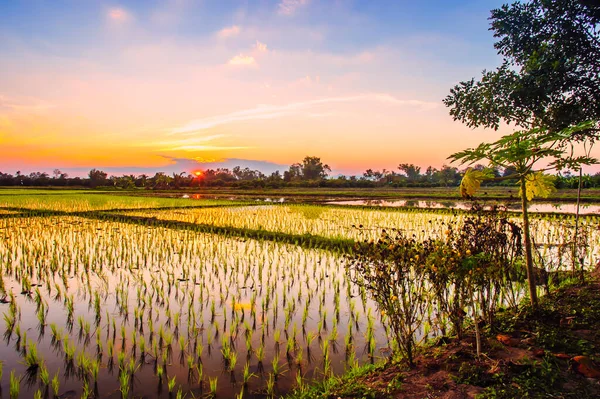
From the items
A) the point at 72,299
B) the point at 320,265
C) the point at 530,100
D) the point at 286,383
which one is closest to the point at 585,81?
the point at 530,100

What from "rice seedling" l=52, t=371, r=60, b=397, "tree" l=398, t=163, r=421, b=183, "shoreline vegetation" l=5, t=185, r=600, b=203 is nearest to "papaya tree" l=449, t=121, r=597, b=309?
"rice seedling" l=52, t=371, r=60, b=397

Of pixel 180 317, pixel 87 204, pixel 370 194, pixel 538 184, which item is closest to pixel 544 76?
pixel 538 184

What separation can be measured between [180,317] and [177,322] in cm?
25

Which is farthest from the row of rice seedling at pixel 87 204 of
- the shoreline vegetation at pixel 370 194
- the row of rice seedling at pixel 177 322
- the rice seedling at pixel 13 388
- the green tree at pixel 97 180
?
the green tree at pixel 97 180

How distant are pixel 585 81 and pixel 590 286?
13.4 feet

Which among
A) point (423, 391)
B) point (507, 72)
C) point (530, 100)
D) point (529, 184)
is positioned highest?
point (507, 72)

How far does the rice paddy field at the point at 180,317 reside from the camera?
3398 mm

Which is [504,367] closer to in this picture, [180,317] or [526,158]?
[526,158]

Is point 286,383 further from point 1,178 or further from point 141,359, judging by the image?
point 1,178

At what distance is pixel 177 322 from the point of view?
181 inches

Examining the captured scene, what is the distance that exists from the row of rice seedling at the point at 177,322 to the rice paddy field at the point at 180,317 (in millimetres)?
18

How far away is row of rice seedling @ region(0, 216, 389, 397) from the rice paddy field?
0.06 feet

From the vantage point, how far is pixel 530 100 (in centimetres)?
699

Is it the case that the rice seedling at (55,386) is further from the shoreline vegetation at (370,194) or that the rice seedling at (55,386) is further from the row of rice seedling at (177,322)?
the shoreline vegetation at (370,194)
